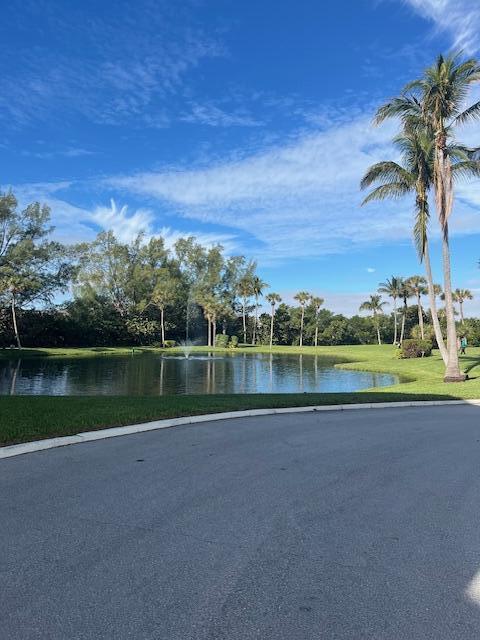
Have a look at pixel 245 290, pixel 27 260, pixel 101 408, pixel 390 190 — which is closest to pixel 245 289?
pixel 245 290

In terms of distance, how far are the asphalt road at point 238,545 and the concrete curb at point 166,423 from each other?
45 cm

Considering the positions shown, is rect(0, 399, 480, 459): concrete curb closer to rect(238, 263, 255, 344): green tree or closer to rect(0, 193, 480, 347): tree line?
rect(0, 193, 480, 347): tree line

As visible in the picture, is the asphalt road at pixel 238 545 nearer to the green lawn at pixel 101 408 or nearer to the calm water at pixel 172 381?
the green lawn at pixel 101 408

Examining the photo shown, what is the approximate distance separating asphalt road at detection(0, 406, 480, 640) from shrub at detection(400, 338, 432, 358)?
35282 millimetres

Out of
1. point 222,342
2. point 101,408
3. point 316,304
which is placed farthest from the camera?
point 316,304

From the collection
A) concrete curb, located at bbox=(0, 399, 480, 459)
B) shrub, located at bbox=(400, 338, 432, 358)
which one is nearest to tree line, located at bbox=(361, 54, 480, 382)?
concrete curb, located at bbox=(0, 399, 480, 459)

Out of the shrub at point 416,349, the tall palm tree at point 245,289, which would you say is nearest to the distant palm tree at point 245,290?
the tall palm tree at point 245,289

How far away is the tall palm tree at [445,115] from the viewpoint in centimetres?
1902

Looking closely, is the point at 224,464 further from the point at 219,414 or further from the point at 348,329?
the point at 348,329

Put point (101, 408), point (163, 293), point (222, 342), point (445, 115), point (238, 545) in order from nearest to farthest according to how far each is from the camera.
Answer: point (238, 545), point (101, 408), point (445, 115), point (222, 342), point (163, 293)

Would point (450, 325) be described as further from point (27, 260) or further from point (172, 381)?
point (27, 260)

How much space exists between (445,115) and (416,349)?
2431 centimetres

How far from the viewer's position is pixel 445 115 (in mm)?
19625

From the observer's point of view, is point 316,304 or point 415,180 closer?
point 415,180
